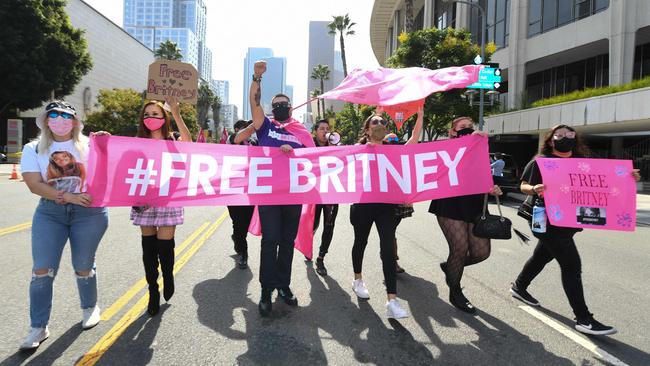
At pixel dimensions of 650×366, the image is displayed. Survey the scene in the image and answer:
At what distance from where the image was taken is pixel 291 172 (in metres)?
4.67

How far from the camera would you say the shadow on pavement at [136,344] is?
331cm

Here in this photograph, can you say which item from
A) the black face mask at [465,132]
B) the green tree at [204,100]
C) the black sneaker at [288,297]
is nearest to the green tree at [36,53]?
the black sneaker at [288,297]

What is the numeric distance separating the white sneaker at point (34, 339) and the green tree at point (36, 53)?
3925cm

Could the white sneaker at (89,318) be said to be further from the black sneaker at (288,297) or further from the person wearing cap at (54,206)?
the black sneaker at (288,297)

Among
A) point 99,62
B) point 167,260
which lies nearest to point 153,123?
point 167,260

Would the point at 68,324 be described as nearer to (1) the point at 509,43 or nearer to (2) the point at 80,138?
(2) the point at 80,138

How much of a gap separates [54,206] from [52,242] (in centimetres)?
28

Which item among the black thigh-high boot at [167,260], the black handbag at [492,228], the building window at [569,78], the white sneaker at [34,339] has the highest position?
the building window at [569,78]

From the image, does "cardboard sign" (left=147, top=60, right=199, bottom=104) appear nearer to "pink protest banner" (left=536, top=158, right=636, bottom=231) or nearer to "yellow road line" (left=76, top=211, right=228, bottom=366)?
"yellow road line" (left=76, top=211, right=228, bottom=366)

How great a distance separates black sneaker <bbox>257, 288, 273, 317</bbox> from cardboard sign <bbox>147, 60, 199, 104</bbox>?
2.67m

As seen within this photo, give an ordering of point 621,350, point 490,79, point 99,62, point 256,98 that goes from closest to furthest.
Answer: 1. point 621,350
2. point 256,98
3. point 490,79
4. point 99,62

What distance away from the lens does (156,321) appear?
409cm

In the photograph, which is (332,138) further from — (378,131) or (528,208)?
(528,208)

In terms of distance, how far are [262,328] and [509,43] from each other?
32668mm
